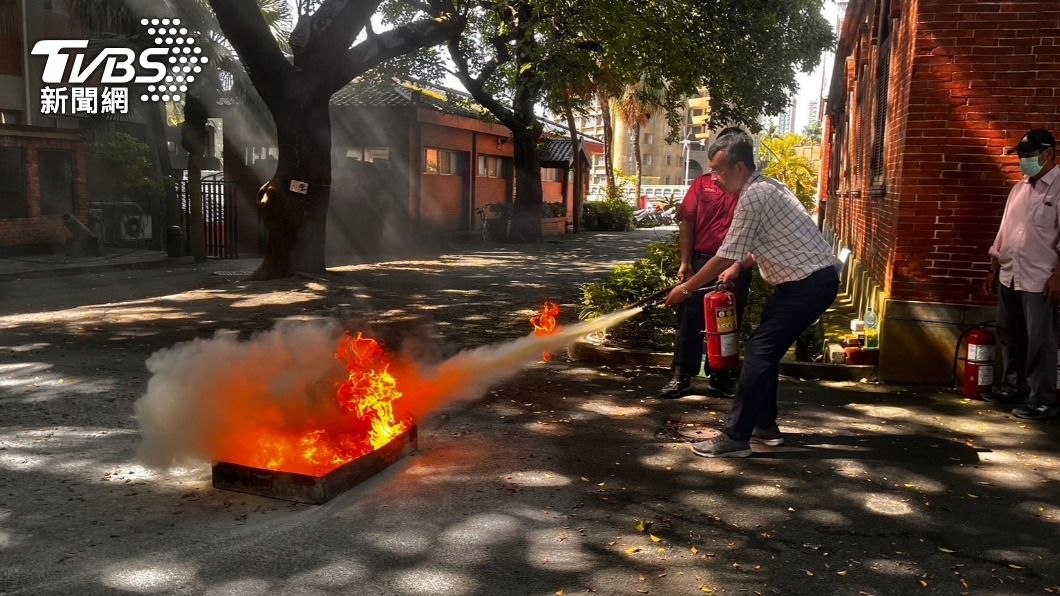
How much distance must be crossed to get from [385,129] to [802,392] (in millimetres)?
24090

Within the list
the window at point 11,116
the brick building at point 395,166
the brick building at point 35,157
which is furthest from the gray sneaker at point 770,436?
the window at point 11,116

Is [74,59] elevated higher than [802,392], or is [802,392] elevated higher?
[74,59]

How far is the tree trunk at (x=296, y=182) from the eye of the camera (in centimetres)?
1514

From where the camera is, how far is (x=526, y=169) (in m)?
30.7

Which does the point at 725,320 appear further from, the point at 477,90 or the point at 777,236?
the point at 477,90

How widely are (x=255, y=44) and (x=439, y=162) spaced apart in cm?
1729

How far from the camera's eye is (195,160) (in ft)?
62.7

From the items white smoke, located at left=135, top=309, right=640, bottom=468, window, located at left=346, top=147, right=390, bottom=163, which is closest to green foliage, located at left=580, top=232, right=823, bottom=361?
white smoke, located at left=135, top=309, right=640, bottom=468

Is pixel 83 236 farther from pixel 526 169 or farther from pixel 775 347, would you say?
pixel 775 347

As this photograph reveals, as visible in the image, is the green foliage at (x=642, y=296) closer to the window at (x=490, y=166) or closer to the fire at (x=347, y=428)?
the fire at (x=347, y=428)

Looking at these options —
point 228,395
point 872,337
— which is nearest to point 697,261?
point 872,337

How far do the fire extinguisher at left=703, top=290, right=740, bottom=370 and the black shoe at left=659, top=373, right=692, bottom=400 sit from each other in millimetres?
840

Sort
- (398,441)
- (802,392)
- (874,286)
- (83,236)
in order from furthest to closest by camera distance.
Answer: (83,236) → (874,286) → (802,392) → (398,441)

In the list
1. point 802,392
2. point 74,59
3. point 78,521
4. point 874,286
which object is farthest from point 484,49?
point 78,521
